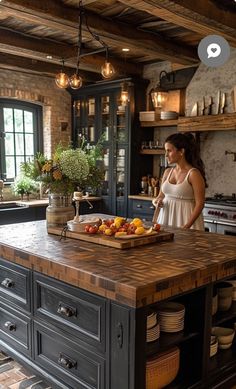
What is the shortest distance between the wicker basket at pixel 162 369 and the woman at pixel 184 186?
4.39 ft

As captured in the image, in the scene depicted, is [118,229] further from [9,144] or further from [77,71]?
[9,144]

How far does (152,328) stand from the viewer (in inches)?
80.0

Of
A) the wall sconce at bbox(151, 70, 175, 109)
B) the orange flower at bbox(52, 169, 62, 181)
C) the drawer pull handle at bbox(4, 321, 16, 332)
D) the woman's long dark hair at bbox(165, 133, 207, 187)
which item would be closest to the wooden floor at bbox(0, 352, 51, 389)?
the drawer pull handle at bbox(4, 321, 16, 332)

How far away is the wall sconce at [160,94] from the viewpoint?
5.48 m

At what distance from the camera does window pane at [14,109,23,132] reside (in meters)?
6.27

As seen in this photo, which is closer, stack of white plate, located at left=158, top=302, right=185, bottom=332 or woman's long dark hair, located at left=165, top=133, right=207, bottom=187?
stack of white plate, located at left=158, top=302, right=185, bottom=332

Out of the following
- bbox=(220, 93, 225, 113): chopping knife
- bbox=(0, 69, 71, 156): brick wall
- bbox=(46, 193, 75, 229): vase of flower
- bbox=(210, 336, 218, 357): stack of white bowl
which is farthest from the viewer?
bbox=(0, 69, 71, 156): brick wall

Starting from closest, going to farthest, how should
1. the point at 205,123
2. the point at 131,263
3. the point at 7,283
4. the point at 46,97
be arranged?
the point at 131,263, the point at 7,283, the point at 205,123, the point at 46,97

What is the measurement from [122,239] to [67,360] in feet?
2.58

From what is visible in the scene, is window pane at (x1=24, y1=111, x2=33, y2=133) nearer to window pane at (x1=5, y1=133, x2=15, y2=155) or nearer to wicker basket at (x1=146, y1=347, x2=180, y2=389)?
window pane at (x1=5, y1=133, x2=15, y2=155)

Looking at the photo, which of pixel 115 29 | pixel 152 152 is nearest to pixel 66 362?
pixel 115 29

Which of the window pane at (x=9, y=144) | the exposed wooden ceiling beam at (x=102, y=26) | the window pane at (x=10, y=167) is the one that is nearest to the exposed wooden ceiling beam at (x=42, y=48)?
the exposed wooden ceiling beam at (x=102, y=26)

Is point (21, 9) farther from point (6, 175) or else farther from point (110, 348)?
point (6, 175)

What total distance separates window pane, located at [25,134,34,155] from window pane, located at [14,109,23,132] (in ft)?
0.59
